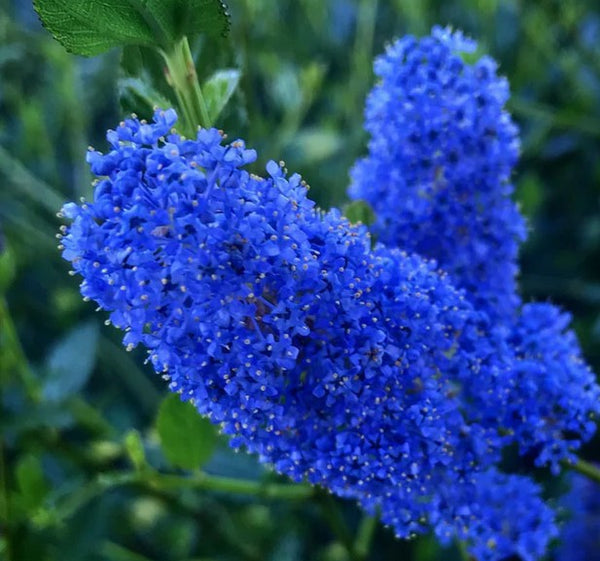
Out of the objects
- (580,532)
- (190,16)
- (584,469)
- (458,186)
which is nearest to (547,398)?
(584,469)

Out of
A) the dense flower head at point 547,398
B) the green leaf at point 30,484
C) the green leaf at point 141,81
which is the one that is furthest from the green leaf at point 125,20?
the green leaf at point 30,484

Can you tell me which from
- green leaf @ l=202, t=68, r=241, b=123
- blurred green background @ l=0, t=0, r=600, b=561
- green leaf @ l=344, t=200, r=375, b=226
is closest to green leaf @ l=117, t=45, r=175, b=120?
green leaf @ l=202, t=68, r=241, b=123

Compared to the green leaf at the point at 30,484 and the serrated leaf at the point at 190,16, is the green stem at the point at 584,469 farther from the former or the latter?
the green leaf at the point at 30,484

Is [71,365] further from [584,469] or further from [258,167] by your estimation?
[584,469]

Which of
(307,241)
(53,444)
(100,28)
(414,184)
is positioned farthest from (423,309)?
(53,444)

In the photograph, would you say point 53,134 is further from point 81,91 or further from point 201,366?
point 201,366

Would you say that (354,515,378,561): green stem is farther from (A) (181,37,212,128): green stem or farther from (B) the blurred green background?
(A) (181,37,212,128): green stem
